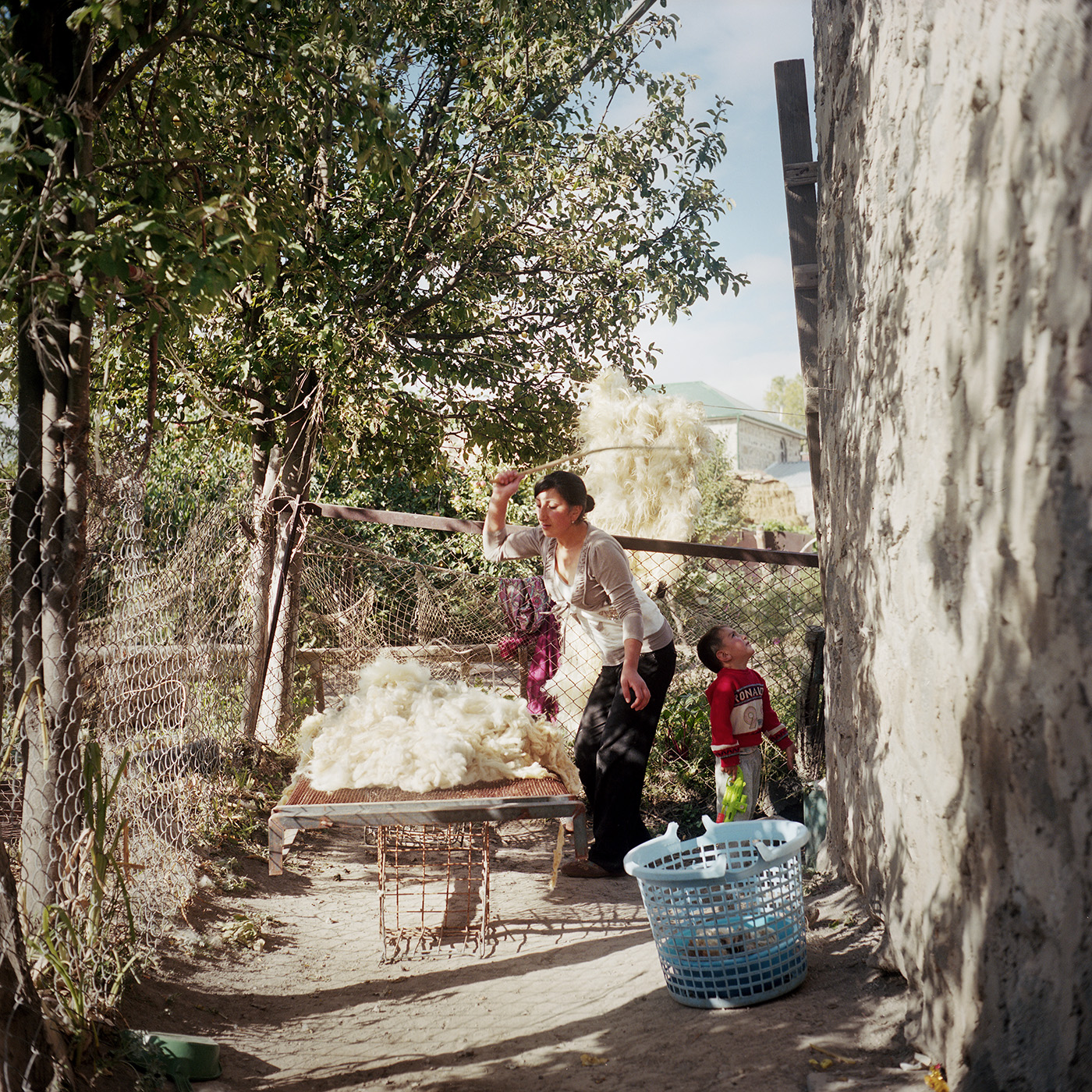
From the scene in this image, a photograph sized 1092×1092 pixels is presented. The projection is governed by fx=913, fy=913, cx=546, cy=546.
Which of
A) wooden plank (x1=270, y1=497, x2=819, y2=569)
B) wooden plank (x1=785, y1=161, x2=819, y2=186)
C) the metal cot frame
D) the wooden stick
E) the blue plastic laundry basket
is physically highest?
wooden plank (x1=785, y1=161, x2=819, y2=186)

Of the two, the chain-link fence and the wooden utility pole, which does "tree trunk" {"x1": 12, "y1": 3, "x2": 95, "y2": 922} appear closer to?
the chain-link fence

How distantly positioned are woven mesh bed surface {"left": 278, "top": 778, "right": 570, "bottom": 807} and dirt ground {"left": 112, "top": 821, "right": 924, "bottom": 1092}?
678 mm

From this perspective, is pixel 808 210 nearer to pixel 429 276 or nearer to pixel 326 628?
pixel 429 276

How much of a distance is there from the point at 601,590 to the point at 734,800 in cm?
123

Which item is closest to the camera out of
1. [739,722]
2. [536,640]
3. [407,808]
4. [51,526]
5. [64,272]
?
[64,272]

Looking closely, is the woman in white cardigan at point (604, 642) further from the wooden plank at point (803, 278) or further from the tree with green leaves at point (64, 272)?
the tree with green leaves at point (64, 272)

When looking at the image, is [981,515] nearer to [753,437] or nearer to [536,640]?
[536,640]

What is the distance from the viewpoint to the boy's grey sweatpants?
14.7 feet

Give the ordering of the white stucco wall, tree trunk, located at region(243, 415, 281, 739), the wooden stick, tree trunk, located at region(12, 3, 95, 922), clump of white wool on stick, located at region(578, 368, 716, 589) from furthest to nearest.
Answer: the white stucco wall
clump of white wool on stick, located at region(578, 368, 716, 589)
tree trunk, located at region(243, 415, 281, 739)
the wooden stick
tree trunk, located at region(12, 3, 95, 922)

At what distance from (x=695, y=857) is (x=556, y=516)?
5.56ft

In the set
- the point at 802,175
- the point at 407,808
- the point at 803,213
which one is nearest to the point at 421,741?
the point at 407,808

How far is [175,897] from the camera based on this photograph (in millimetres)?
3826

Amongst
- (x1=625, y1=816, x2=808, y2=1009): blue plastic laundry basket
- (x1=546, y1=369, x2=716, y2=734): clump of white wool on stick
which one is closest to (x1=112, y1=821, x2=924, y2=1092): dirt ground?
(x1=625, y1=816, x2=808, y2=1009): blue plastic laundry basket

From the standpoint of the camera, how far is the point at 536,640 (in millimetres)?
6027
